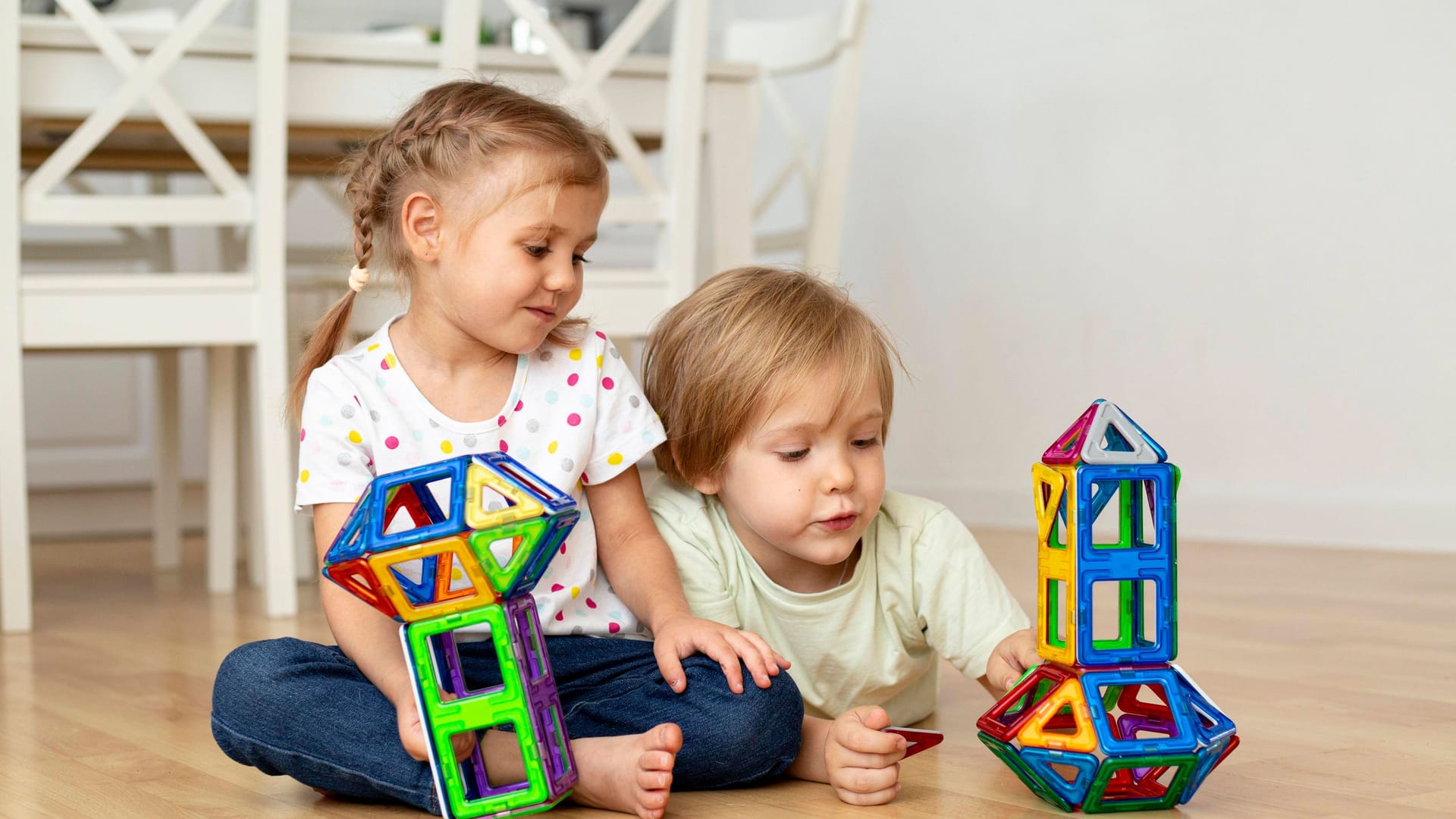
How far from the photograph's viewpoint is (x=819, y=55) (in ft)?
8.28

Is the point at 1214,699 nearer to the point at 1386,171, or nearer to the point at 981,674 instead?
the point at 981,674

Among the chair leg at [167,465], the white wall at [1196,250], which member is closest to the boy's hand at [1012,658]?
the white wall at [1196,250]

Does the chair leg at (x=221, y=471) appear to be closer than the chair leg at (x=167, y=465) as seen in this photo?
Yes

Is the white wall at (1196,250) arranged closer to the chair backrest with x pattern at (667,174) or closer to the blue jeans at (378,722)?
the chair backrest with x pattern at (667,174)

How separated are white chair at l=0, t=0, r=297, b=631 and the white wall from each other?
157cm

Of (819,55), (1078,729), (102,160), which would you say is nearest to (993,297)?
(819,55)

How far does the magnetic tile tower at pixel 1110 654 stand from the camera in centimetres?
81

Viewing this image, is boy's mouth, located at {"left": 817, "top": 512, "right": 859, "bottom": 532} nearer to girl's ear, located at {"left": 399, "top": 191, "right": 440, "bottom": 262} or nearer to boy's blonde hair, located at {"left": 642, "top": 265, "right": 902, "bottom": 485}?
boy's blonde hair, located at {"left": 642, "top": 265, "right": 902, "bottom": 485}

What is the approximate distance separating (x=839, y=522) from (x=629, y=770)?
26cm

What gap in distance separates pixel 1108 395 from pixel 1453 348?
0.66m

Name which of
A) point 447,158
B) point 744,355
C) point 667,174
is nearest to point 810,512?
point 744,355

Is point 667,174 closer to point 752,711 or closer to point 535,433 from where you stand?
point 535,433


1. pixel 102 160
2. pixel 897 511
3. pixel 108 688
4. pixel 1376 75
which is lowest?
pixel 108 688

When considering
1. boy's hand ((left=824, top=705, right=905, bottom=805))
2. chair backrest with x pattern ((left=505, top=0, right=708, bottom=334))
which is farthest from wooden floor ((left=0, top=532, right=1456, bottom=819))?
chair backrest with x pattern ((left=505, top=0, right=708, bottom=334))
